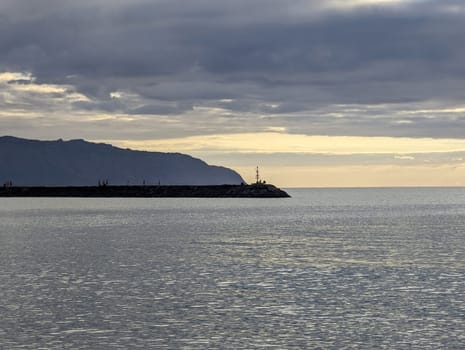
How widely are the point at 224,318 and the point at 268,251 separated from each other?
36700mm

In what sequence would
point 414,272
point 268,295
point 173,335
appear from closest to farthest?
1. point 173,335
2. point 268,295
3. point 414,272

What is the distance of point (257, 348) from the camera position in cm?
3102

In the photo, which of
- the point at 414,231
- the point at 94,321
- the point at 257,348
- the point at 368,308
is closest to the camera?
the point at 257,348

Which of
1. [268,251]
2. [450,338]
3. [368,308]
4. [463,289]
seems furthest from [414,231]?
[450,338]

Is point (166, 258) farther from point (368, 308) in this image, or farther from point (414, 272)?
point (368, 308)

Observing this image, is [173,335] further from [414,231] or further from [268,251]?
[414,231]

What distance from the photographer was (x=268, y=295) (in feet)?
145

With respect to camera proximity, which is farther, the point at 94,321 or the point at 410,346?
the point at 94,321

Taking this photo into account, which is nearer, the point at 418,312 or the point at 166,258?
the point at 418,312

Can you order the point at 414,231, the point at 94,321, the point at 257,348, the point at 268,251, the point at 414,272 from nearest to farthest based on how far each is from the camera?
the point at 257,348
the point at 94,321
the point at 414,272
the point at 268,251
the point at 414,231

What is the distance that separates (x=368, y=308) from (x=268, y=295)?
6.50 m

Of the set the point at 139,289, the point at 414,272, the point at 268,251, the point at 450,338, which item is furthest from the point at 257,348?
the point at 268,251

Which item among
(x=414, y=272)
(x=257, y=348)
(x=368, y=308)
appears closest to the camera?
(x=257, y=348)

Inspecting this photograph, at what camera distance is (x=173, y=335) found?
110 ft
